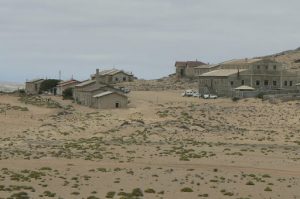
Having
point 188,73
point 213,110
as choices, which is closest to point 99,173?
point 213,110

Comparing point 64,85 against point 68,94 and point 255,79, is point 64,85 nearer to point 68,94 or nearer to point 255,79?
point 68,94

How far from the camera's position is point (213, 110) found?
273ft

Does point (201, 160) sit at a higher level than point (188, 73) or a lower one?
lower

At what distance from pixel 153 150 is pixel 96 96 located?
36.5 m

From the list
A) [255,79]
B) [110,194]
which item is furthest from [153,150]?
[255,79]

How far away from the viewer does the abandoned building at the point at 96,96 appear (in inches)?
3494

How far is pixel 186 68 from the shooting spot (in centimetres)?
14288

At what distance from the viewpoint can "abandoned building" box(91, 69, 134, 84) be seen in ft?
457

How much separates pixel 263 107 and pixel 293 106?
4.04m

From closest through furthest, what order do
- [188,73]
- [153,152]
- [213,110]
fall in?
[153,152], [213,110], [188,73]

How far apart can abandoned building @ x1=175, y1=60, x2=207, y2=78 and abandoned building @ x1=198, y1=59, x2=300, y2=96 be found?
1290 inches

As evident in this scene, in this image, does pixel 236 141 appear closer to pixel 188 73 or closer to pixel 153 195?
pixel 153 195

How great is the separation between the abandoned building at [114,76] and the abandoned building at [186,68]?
1131 centimetres

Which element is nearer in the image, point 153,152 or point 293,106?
point 153,152
